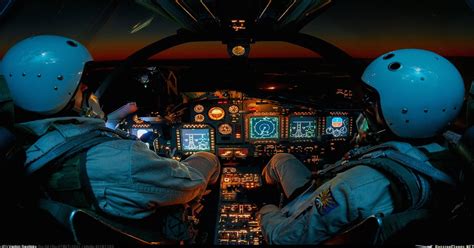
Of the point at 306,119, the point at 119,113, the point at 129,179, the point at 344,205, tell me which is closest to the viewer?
the point at 344,205

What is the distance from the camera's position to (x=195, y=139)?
9.80 ft

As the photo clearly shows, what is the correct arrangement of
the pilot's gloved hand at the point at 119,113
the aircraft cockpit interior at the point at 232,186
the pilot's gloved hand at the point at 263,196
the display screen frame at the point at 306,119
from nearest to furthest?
the aircraft cockpit interior at the point at 232,186 → the pilot's gloved hand at the point at 263,196 → the pilot's gloved hand at the point at 119,113 → the display screen frame at the point at 306,119

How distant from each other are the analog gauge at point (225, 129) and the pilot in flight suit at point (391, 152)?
153 centimetres

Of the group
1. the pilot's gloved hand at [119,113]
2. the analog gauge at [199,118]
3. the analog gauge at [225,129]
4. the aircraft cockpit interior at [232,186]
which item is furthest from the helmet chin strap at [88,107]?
the analog gauge at [225,129]

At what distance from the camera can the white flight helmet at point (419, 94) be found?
4.09 ft

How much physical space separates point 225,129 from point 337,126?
40.7 inches

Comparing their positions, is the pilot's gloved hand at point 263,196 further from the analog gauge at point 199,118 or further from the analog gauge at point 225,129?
the analog gauge at point 199,118

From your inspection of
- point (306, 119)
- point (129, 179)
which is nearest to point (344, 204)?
point (129, 179)

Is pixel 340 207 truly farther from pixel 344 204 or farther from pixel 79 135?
pixel 79 135

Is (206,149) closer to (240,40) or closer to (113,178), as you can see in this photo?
(240,40)

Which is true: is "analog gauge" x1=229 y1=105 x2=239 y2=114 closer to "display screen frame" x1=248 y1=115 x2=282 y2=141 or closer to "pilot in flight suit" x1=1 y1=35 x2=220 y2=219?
"display screen frame" x1=248 y1=115 x2=282 y2=141

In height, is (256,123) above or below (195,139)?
above

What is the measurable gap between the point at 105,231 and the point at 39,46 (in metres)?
0.85

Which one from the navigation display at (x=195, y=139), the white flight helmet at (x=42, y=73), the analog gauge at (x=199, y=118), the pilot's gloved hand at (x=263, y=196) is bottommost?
the pilot's gloved hand at (x=263, y=196)
